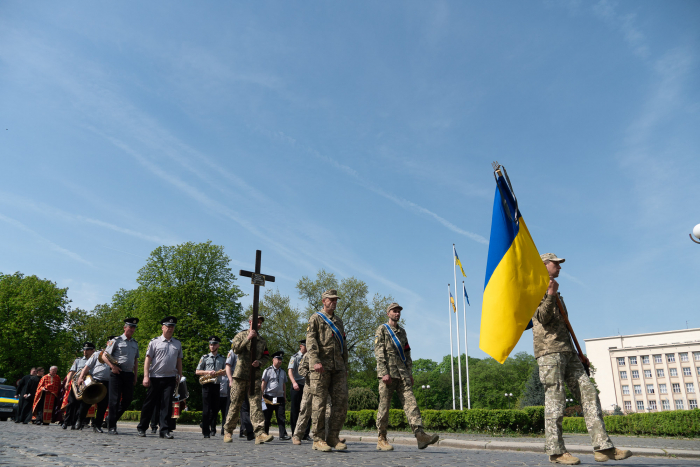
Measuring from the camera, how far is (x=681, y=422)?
18516 millimetres

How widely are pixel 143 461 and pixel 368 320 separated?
40.9m

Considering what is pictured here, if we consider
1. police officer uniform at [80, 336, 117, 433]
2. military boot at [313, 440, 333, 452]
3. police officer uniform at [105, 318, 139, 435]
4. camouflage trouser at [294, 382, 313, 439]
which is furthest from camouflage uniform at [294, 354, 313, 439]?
police officer uniform at [80, 336, 117, 433]

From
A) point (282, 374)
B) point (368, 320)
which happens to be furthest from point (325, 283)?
point (282, 374)

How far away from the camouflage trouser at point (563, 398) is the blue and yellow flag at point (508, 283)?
553mm

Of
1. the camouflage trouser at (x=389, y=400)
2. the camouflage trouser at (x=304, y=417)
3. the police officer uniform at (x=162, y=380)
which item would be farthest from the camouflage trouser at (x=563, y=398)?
the police officer uniform at (x=162, y=380)

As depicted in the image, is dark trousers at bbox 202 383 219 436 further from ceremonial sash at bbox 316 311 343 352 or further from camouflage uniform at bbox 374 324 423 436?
ceremonial sash at bbox 316 311 343 352

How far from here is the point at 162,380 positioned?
972 cm

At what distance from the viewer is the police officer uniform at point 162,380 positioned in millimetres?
9609

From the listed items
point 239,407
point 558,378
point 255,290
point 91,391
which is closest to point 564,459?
point 558,378

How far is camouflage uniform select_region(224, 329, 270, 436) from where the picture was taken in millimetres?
8758

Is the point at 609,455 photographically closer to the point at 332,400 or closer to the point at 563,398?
the point at 563,398

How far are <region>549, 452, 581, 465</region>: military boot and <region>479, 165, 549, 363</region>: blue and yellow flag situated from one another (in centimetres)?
118

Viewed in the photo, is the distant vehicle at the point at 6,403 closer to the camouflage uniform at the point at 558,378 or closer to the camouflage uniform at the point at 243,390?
the camouflage uniform at the point at 243,390

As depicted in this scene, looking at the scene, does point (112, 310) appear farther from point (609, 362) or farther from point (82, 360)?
point (609, 362)
